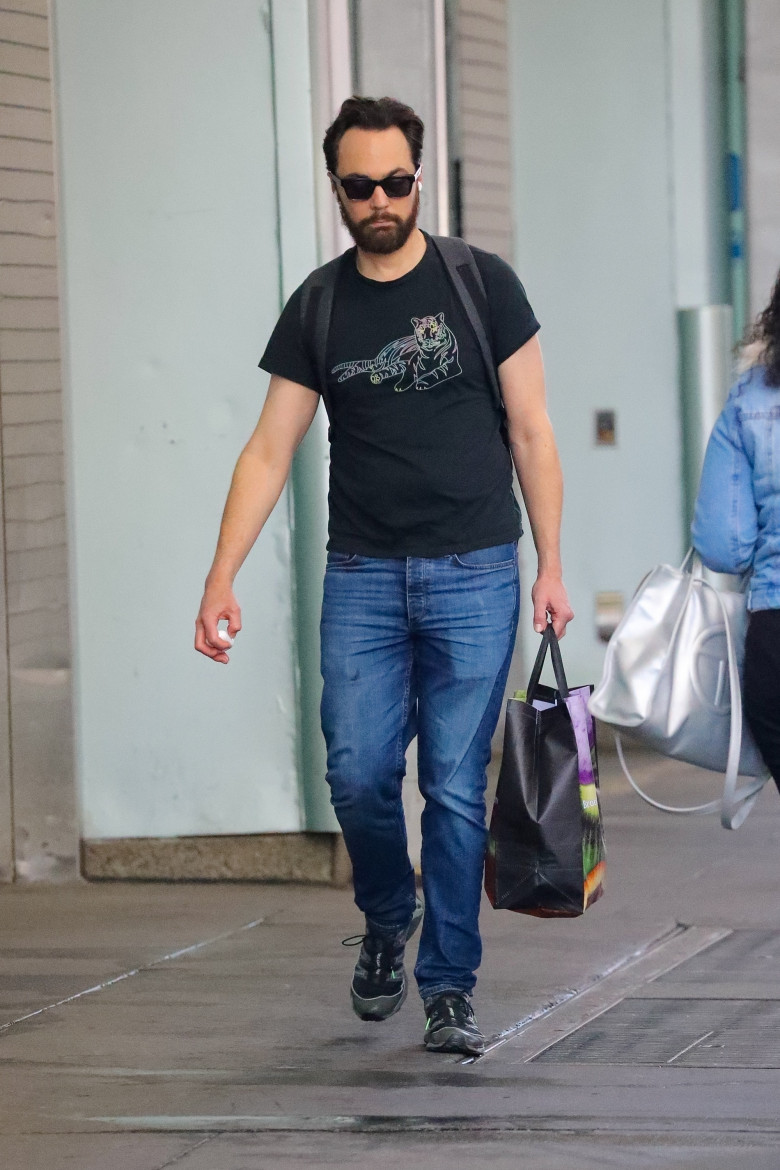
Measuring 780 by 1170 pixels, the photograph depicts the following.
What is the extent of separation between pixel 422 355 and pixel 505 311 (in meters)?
0.22

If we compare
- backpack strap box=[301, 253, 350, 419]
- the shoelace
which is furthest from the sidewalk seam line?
backpack strap box=[301, 253, 350, 419]

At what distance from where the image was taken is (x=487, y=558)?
4254 mm

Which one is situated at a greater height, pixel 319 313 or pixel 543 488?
pixel 319 313

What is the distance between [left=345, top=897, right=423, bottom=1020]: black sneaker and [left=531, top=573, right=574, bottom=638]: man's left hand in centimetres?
84

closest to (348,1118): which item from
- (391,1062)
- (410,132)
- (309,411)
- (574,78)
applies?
(391,1062)

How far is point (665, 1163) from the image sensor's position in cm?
345

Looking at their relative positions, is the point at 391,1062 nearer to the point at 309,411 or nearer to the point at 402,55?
the point at 309,411

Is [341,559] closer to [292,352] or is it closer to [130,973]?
[292,352]

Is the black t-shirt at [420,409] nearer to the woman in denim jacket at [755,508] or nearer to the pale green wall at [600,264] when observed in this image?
the woman in denim jacket at [755,508]

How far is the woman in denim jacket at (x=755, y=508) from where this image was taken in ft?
13.5

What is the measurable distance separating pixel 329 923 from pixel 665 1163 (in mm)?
2316

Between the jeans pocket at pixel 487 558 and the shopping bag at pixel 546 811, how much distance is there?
0.20 m

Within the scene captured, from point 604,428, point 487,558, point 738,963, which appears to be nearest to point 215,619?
point 487,558

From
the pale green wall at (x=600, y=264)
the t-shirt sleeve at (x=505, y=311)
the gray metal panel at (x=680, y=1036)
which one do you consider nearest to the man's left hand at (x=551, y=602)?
the t-shirt sleeve at (x=505, y=311)
